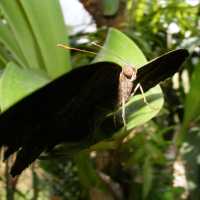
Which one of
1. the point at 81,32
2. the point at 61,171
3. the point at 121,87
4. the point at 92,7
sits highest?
the point at 121,87

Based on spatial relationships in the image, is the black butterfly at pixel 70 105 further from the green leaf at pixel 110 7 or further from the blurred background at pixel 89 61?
the green leaf at pixel 110 7

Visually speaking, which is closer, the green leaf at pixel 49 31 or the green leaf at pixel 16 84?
the green leaf at pixel 16 84

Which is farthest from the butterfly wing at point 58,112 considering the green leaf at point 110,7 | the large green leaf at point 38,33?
the green leaf at point 110,7

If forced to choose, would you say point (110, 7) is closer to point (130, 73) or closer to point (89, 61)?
point (89, 61)

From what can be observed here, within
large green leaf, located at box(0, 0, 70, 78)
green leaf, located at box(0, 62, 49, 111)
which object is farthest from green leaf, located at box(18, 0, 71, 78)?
green leaf, located at box(0, 62, 49, 111)

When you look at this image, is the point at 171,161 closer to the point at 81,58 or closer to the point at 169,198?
the point at 169,198

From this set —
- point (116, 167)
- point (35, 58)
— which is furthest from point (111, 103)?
point (116, 167)

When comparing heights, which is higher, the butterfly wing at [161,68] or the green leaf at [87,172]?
the butterfly wing at [161,68]

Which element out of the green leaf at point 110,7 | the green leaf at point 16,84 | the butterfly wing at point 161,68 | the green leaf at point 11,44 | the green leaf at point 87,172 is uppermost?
the green leaf at point 16,84
